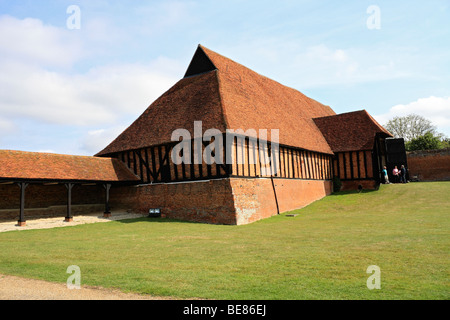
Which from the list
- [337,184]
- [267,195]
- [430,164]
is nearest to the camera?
[267,195]

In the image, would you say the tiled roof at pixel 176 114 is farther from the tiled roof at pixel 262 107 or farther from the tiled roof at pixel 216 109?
the tiled roof at pixel 262 107

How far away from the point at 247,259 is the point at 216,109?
36.3 ft

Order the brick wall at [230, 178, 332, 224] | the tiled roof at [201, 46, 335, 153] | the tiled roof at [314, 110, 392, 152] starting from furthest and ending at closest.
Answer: the tiled roof at [314, 110, 392, 152] → the tiled roof at [201, 46, 335, 153] → the brick wall at [230, 178, 332, 224]

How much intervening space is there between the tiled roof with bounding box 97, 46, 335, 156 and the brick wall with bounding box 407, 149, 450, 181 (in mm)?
10356

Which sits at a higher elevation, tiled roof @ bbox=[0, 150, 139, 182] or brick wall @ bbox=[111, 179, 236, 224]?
tiled roof @ bbox=[0, 150, 139, 182]

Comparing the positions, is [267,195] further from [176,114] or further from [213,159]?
[176,114]

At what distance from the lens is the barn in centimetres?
1603

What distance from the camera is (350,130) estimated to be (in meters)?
26.9

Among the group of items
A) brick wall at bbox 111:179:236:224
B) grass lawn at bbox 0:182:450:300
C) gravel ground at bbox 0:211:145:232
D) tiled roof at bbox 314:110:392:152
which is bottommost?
grass lawn at bbox 0:182:450:300

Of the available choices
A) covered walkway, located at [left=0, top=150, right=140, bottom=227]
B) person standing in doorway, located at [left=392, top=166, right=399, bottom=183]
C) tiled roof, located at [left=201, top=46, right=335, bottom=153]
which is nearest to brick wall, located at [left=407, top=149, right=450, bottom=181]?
person standing in doorway, located at [left=392, top=166, right=399, bottom=183]

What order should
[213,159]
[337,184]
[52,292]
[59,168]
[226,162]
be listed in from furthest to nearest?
1. [337,184]
2. [59,168]
3. [213,159]
4. [226,162]
5. [52,292]

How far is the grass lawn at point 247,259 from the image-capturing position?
5.07 meters

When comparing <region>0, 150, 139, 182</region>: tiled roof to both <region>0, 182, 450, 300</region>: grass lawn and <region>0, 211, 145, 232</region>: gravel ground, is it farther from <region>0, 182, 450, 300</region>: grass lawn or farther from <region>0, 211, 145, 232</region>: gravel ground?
<region>0, 182, 450, 300</region>: grass lawn

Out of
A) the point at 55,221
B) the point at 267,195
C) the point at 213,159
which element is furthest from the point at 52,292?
the point at 267,195
